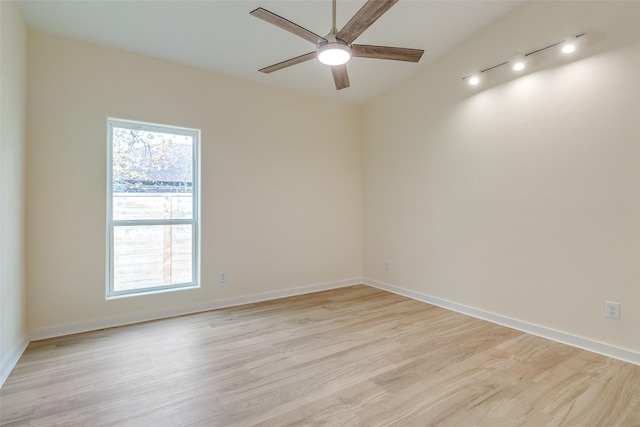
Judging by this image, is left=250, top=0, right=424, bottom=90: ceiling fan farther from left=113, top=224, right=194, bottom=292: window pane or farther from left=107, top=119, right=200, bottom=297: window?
left=113, top=224, right=194, bottom=292: window pane

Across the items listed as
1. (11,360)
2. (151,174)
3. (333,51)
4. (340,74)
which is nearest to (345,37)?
(333,51)

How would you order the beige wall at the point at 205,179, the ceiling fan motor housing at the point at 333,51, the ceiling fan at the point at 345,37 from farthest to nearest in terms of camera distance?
the beige wall at the point at 205,179 < the ceiling fan motor housing at the point at 333,51 < the ceiling fan at the point at 345,37

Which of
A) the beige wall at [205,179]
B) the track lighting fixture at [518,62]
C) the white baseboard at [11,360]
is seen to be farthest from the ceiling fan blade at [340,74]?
the white baseboard at [11,360]

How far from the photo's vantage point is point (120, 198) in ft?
10.9

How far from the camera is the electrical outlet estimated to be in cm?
257

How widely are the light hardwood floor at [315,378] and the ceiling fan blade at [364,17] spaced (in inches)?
93.4

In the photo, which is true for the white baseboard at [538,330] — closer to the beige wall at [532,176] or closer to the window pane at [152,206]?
the beige wall at [532,176]

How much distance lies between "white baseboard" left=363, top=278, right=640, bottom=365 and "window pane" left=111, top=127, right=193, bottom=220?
3.19 m

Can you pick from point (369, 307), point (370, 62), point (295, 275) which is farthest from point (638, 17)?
point (295, 275)

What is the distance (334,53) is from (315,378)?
2289 mm

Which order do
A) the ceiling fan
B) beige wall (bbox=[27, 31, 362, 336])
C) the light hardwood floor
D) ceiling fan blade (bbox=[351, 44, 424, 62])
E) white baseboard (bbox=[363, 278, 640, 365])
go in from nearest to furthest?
1. the light hardwood floor
2. the ceiling fan
3. ceiling fan blade (bbox=[351, 44, 424, 62])
4. white baseboard (bbox=[363, 278, 640, 365])
5. beige wall (bbox=[27, 31, 362, 336])

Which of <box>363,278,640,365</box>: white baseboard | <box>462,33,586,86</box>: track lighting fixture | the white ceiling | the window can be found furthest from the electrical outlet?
the window

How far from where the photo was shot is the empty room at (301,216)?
212cm

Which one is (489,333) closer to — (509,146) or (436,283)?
(436,283)
